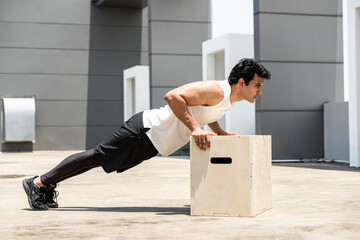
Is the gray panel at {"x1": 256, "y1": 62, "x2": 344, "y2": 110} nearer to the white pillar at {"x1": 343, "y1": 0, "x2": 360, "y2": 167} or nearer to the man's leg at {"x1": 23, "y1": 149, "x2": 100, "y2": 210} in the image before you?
the white pillar at {"x1": 343, "y1": 0, "x2": 360, "y2": 167}

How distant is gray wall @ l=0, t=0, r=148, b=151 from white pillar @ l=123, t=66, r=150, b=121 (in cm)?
278

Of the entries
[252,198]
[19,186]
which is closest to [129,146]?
[252,198]

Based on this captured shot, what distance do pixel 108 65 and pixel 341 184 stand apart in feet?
55.0

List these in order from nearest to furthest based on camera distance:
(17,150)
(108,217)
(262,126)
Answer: (108,217) → (262,126) → (17,150)

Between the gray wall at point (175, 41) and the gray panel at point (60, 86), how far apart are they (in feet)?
19.4

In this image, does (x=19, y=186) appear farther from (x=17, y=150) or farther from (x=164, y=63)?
(x=17, y=150)

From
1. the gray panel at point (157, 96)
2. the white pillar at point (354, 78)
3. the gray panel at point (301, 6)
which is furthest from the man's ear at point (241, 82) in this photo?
the gray panel at point (157, 96)

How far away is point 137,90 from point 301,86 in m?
6.69

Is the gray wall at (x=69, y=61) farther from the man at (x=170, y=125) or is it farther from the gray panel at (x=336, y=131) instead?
the man at (x=170, y=125)

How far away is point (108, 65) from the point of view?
23.6 m

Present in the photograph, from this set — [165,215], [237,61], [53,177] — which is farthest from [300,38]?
[165,215]

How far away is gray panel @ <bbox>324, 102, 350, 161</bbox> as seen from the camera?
512 inches

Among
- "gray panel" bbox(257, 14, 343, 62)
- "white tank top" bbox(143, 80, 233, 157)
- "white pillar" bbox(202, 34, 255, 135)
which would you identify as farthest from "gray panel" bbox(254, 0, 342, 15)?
"white tank top" bbox(143, 80, 233, 157)

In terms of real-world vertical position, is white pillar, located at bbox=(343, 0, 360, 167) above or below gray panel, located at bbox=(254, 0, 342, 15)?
below
